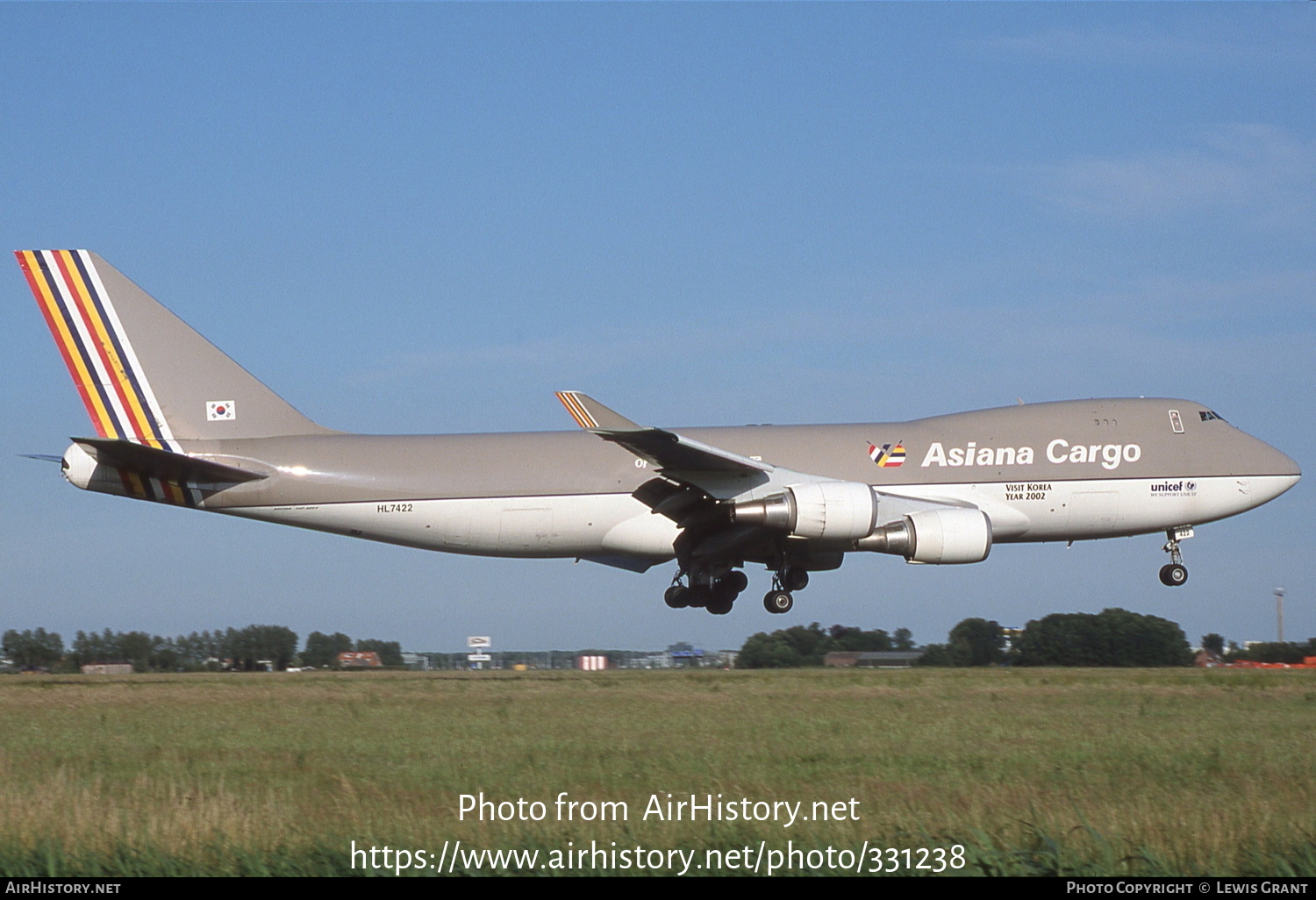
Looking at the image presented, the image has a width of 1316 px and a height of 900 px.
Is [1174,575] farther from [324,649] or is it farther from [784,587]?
[324,649]

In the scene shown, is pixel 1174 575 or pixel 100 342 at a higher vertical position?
pixel 100 342

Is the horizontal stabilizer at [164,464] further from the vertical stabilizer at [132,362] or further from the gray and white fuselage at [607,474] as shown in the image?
the vertical stabilizer at [132,362]

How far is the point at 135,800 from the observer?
11.1m

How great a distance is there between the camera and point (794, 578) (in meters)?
28.1

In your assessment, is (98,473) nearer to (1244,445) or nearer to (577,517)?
(577,517)

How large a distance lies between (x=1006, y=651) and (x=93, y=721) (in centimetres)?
2131

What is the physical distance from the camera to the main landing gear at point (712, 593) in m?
28.6

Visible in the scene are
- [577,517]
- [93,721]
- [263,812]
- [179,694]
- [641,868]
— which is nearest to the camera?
[641,868]

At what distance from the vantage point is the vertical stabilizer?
27.3 meters

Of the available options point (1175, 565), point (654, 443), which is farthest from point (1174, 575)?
point (654, 443)

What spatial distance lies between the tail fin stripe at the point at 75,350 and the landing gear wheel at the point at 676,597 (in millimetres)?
11684

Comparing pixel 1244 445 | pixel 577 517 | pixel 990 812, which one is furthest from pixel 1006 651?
pixel 990 812

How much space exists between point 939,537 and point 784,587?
3.69m

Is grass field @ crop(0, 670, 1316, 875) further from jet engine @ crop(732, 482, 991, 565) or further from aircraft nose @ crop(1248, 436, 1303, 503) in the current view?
aircraft nose @ crop(1248, 436, 1303, 503)
